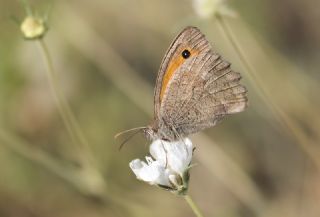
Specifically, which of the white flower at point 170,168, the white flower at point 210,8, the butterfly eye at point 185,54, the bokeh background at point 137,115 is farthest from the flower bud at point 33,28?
the white flower at point 170,168

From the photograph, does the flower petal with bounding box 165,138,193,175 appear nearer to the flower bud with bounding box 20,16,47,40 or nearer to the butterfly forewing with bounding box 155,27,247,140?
the butterfly forewing with bounding box 155,27,247,140

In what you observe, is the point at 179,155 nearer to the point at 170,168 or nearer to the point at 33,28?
the point at 170,168

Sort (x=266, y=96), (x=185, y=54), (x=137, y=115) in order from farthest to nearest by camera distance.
Answer: (x=137, y=115)
(x=266, y=96)
(x=185, y=54)

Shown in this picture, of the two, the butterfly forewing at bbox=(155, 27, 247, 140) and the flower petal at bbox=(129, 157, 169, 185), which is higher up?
the butterfly forewing at bbox=(155, 27, 247, 140)

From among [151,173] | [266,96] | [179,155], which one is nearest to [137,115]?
[266,96]

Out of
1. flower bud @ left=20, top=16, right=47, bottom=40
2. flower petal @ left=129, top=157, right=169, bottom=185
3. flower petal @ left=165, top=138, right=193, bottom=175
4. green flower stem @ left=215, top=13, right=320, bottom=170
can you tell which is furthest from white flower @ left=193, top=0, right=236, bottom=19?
flower petal @ left=129, top=157, right=169, bottom=185
